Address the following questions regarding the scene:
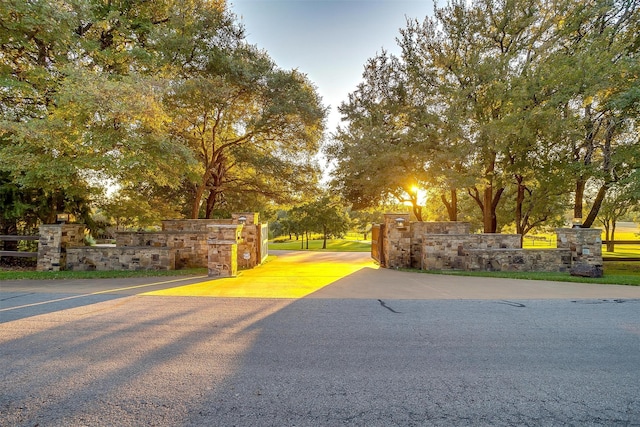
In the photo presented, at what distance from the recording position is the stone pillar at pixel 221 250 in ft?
29.2

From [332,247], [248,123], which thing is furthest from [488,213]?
[332,247]

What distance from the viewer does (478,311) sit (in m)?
5.48

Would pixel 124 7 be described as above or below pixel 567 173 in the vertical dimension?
above

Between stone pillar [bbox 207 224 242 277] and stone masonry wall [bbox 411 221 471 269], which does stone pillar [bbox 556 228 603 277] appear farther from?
stone pillar [bbox 207 224 242 277]

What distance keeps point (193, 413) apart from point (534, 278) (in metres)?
9.54

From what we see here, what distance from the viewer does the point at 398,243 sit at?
1193cm

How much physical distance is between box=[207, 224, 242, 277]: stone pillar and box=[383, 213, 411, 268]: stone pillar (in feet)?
19.2

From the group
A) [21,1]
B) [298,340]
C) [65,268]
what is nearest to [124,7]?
[21,1]

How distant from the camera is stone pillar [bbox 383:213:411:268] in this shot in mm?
11859

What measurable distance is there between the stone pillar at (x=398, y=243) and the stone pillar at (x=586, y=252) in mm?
4954

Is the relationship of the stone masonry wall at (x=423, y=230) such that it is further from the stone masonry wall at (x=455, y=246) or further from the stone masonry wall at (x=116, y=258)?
the stone masonry wall at (x=116, y=258)

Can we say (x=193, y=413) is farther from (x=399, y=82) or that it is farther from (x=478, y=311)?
(x=399, y=82)

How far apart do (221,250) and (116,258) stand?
4.07m

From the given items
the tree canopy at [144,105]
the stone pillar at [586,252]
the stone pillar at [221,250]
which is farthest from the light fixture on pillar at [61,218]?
the stone pillar at [586,252]
